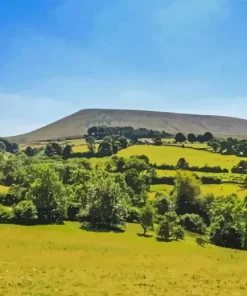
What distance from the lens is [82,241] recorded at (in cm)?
6006

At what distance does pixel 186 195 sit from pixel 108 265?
6350cm

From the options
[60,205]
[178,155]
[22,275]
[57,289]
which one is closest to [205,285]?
[57,289]

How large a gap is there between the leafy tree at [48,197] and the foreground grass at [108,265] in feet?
24.9

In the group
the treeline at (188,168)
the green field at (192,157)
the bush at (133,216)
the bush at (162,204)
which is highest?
the green field at (192,157)

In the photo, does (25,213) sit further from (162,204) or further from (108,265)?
(108,265)

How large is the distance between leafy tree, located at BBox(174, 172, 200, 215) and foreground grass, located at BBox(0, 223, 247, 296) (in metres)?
36.2

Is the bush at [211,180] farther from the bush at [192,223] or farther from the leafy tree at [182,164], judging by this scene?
the bush at [192,223]

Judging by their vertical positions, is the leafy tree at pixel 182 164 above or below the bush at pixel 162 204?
above

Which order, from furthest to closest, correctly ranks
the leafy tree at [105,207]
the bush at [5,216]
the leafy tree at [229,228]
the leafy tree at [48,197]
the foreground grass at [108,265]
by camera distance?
the leafy tree at [48,197], the leafy tree at [105,207], the bush at [5,216], the leafy tree at [229,228], the foreground grass at [108,265]

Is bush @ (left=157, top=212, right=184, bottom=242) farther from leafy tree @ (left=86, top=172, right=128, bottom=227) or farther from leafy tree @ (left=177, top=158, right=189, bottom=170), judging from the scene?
leafy tree @ (left=177, top=158, right=189, bottom=170)

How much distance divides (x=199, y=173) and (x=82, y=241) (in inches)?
3604

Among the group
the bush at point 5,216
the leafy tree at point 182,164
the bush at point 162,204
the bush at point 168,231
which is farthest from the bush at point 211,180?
the bush at point 5,216

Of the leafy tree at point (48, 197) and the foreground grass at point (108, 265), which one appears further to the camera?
the leafy tree at point (48, 197)

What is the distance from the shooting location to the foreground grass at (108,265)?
3259 centimetres
